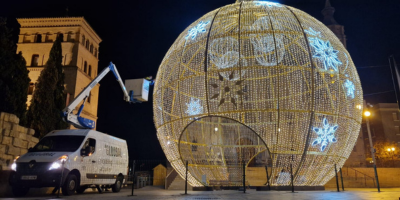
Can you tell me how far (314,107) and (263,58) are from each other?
204 centimetres

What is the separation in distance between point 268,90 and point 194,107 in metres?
2.26

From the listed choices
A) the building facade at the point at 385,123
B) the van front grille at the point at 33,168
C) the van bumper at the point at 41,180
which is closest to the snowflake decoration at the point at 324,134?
the van bumper at the point at 41,180

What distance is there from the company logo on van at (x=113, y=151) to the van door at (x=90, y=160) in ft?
3.13

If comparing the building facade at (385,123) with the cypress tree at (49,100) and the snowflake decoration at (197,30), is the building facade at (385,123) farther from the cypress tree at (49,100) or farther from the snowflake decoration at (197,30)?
the snowflake decoration at (197,30)

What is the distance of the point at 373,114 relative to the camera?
51406 mm

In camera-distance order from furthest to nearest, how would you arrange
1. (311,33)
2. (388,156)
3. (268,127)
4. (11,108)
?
(388,156) → (11,108) → (311,33) → (268,127)

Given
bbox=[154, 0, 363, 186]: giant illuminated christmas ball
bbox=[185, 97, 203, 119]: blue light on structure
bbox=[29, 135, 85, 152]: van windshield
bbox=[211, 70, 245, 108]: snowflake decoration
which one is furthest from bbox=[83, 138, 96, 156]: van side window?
bbox=[211, 70, 245, 108]: snowflake decoration

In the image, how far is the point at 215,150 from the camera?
11.8 m

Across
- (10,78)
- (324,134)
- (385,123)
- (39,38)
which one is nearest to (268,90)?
(324,134)

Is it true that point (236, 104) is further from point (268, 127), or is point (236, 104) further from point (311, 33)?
point (311, 33)

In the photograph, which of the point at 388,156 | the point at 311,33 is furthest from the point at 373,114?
the point at 311,33

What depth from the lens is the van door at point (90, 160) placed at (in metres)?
10.8

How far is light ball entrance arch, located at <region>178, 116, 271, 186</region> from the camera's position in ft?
34.9

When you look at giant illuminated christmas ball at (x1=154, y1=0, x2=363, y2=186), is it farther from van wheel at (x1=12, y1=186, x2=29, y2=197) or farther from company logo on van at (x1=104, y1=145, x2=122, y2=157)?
van wheel at (x1=12, y1=186, x2=29, y2=197)
